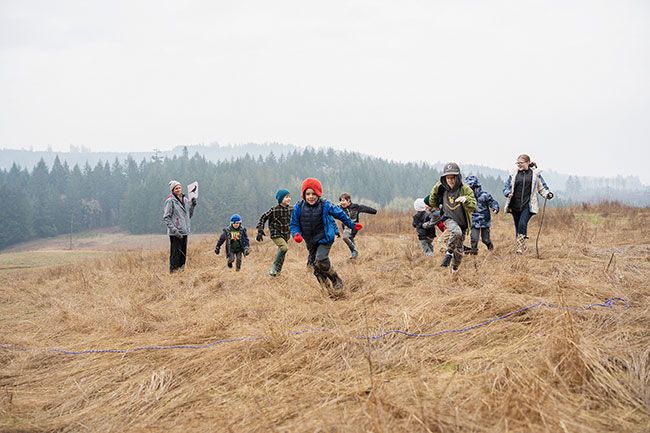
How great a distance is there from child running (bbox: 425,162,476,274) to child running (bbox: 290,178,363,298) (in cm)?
142

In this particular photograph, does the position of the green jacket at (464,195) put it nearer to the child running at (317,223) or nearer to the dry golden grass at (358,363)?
the dry golden grass at (358,363)

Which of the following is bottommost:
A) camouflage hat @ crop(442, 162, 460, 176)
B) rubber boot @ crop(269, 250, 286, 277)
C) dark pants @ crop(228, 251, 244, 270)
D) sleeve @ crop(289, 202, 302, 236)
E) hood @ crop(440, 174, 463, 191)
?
dark pants @ crop(228, 251, 244, 270)

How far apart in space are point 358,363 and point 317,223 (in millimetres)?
3362

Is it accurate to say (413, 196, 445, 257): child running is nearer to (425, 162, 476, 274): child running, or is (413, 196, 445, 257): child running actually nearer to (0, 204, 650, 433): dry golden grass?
(425, 162, 476, 274): child running

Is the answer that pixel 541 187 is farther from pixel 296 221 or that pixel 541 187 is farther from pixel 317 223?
pixel 296 221

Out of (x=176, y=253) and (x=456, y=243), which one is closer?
(x=456, y=243)

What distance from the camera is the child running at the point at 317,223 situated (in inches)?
241

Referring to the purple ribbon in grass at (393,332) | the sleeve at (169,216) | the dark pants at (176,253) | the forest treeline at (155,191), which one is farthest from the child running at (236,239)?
the forest treeline at (155,191)

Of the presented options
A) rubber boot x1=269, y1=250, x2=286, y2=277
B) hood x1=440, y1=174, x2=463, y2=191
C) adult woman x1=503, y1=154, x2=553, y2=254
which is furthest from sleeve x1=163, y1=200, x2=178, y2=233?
adult woman x1=503, y1=154, x2=553, y2=254

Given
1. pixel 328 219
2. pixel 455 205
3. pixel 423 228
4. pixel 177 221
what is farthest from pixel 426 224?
pixel 177 221

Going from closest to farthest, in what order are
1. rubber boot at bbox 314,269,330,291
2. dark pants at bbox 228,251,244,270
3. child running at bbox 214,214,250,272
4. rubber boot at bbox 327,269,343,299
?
rubber boot at bbox 327,269,343,299, rubber boot at bbox 314,269,330,291, child running at bbox 214,214,250,272, dark pants at bbox 228,251,244,270

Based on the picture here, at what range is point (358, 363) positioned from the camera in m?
3.12

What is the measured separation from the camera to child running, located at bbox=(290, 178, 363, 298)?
20.1 ft

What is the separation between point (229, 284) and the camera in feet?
25.0
